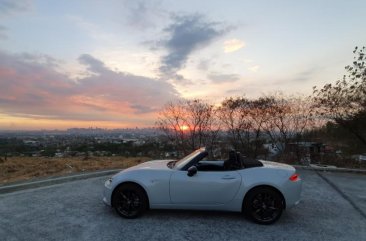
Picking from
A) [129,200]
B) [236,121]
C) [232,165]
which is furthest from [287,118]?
[129,200]

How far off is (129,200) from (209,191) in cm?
126

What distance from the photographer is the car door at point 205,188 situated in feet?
16.4

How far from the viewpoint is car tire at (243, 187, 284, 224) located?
491 centimetres

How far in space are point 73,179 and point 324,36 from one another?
384 inches

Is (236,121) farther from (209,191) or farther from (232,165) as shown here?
(209,191)

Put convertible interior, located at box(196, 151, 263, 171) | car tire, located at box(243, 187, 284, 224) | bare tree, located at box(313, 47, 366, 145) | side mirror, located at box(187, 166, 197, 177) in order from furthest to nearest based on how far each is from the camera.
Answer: bare tree, located at box(313, 47, 366, 145), convertible interior, located at box(196, 151, 263, 171), side mirror, located at box(187, 166, 197, 177), car tire, located at box(243, 187, 284, 224)

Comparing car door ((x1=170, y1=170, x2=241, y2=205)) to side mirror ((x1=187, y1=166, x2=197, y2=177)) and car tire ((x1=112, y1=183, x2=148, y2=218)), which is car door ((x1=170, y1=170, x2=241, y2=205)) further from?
car tire ((x1=112, y1=183, x2=148, y2=218))

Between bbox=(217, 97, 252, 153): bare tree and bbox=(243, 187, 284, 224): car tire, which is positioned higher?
bbox=(217, 97, 252, 153): bare tree

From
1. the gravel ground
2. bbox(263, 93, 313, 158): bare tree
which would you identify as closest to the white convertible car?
the gravel ground

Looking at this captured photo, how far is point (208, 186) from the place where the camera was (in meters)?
4.99

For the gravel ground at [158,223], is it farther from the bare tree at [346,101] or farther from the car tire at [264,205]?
the bare tree at [346,101]

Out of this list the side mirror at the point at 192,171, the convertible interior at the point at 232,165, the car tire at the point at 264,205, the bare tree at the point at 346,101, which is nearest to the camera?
the car tire at the point at 264,205

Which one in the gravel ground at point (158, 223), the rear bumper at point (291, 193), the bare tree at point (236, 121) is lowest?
the gravel ground at point (158, 223)

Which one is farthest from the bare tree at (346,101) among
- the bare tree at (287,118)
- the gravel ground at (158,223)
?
the gravel ground at (158,223)
